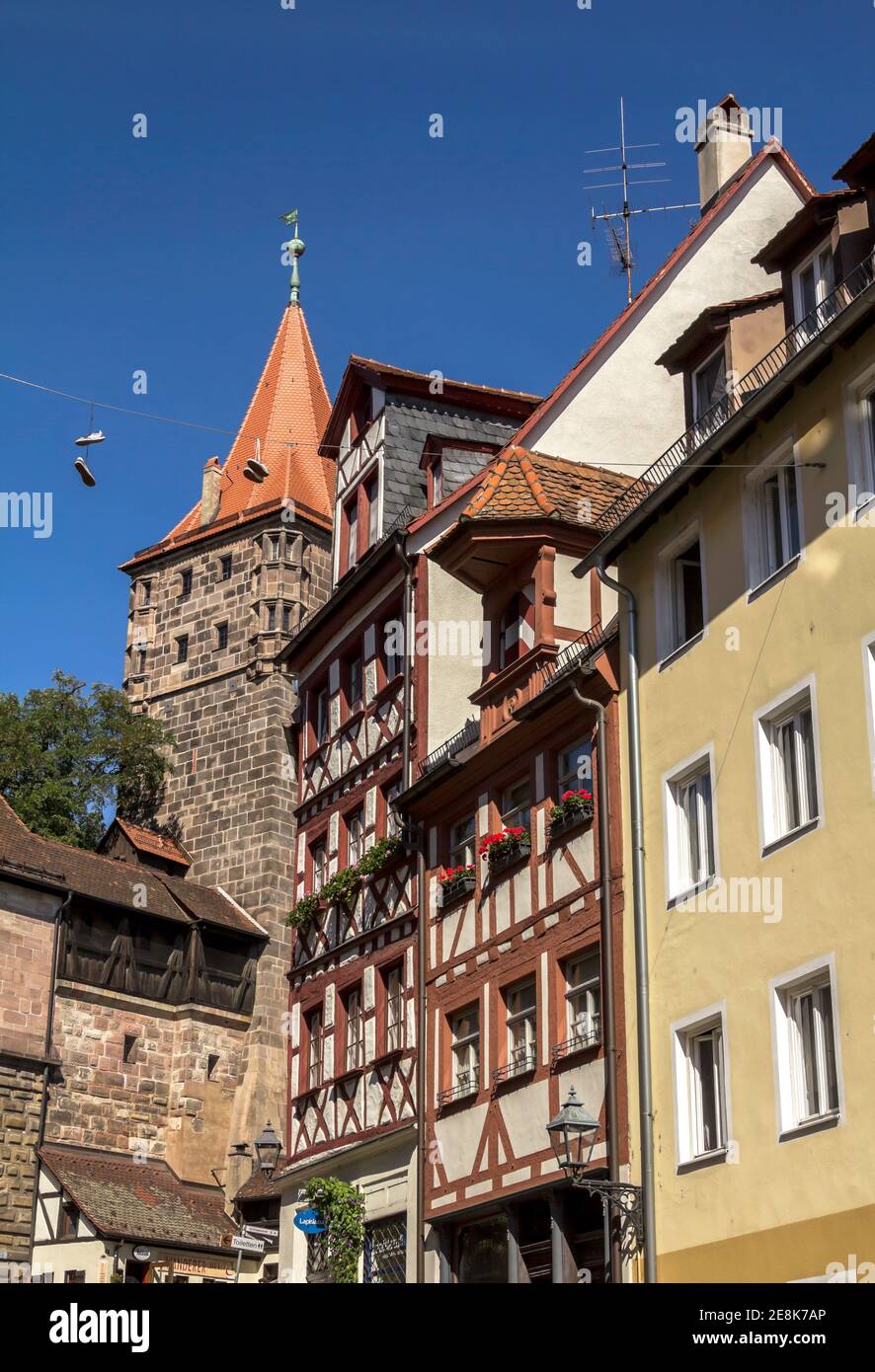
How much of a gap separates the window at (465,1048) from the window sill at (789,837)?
21.9ft

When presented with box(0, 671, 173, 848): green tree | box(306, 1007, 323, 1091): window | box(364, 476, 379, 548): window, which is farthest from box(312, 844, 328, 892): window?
box(0, 671, 173, 848): green tree

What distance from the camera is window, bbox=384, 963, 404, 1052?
23953mm

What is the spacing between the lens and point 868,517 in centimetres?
1552

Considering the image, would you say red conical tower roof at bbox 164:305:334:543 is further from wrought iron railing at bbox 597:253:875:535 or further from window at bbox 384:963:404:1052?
wrought iron railing at bbox 597:253:875:535

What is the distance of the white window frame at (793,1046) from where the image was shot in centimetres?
1469

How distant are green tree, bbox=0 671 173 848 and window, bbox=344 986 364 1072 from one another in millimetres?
24960

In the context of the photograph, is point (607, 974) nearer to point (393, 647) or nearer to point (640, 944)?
point (640, 944)

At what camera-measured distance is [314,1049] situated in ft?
88.8

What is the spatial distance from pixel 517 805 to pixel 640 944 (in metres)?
4.35

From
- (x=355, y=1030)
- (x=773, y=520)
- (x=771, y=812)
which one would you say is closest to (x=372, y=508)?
(x=355, y=1030)

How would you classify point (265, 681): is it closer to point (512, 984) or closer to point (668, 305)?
point (668, 305)

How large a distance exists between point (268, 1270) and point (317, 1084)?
11.6 metres

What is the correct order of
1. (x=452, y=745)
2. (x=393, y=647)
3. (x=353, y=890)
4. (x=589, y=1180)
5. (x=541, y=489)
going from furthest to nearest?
(x=393, y=647) < (x=353, y=890) < (x=452, y=745) < (x=541, y=489) < (x=589, y=1180)
